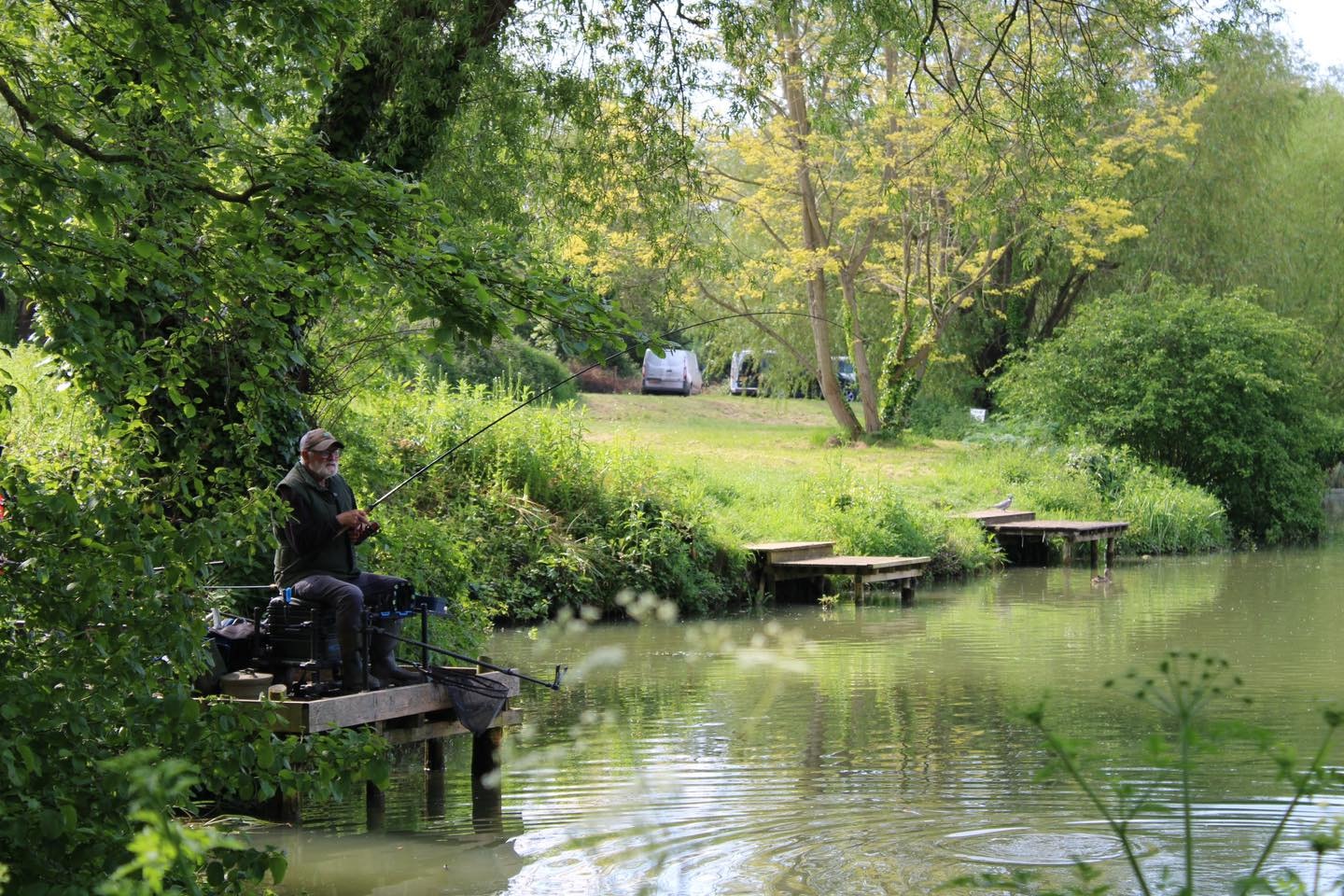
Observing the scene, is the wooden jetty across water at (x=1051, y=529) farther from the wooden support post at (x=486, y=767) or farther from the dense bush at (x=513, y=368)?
the wooden support post at (x=486, y=767)

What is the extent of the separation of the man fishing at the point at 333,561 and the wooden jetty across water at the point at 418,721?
14 cm

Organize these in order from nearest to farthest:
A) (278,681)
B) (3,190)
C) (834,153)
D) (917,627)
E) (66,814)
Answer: (66,814) → (3,190) → (278,681) → (917,627) → (834,153)

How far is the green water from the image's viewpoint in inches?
256

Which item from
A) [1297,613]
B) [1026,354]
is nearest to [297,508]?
[1297,613]

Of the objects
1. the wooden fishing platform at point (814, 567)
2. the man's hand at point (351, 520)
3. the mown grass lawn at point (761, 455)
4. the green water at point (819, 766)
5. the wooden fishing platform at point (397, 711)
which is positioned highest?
the mown grass lawn at point (761, 455)

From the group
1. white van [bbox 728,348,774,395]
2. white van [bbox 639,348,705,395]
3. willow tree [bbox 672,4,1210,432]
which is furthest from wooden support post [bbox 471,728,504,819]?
white van [bbox 639,348,705,395]

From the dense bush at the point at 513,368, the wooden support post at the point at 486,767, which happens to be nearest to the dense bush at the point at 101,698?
the wooden support post at the point at 486,767

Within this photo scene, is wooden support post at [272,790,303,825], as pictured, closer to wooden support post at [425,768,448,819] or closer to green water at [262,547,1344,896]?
green water at [262,547,1344,896]

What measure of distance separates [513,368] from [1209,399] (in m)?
12.4

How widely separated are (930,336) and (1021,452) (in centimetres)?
295

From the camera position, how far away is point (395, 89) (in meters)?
10.7

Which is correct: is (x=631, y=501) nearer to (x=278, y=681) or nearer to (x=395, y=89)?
(x=395, y=89)

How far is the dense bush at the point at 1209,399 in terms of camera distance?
993 inches

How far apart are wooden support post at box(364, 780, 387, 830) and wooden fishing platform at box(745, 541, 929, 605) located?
9118 mm
